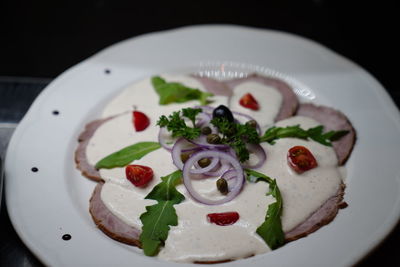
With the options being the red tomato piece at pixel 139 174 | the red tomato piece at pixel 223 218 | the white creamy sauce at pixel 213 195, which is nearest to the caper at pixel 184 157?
the white creamy sauce at pixel 213 195

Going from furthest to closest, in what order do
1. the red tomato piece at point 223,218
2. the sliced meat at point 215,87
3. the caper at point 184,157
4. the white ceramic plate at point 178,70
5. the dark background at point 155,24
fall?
the dark background at point 155,24 < the sliced meat at point 215,87 < the caper at point 184,157 < the red tomato piece at point 223,218 < the white ceramic plate at point 178,70

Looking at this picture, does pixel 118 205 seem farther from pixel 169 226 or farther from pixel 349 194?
pixel 349 194

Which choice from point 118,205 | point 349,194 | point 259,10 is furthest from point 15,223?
point 259,10

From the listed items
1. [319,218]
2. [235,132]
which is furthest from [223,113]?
[319,218]

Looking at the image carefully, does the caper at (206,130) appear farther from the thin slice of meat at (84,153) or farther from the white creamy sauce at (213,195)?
the thin slice of meat at (84,153)

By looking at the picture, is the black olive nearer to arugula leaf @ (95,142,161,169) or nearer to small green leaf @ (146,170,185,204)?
arugula leaf @ (95,142,161,169)

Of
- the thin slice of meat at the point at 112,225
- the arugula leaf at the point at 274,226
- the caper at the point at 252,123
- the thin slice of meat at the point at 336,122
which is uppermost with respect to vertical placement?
the thin slice of meat at the point at 336,122

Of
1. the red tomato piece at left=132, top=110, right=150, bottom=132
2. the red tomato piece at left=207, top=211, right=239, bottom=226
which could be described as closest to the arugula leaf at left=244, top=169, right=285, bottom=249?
the red tomato piece at left=207, top=211, right=239, bottom=226
